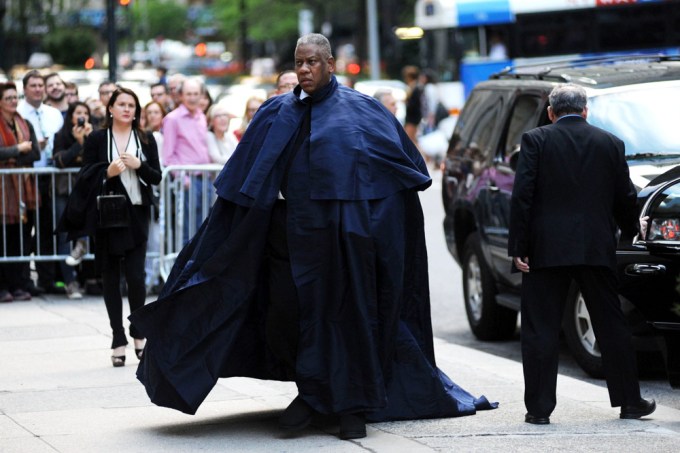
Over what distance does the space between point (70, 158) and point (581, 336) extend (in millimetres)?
5323

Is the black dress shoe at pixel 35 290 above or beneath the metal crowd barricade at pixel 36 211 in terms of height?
beneath

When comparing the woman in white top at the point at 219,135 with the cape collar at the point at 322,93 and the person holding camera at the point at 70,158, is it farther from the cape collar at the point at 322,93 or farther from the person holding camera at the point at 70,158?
the cape collar at the point at 322,93

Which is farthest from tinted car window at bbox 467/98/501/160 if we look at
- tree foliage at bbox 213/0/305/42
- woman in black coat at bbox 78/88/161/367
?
tree foliage at bbox 213/0/305/42

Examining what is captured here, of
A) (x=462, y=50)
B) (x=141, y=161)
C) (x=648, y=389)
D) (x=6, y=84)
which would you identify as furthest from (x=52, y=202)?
(x=462, y=50)

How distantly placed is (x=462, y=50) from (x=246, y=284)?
2669 cm

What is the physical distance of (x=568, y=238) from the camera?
726cm

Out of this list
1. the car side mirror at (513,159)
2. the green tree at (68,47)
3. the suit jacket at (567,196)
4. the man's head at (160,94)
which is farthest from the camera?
the green tree at (68,47)

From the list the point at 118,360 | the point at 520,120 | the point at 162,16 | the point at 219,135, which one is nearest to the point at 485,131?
the point at 520,120

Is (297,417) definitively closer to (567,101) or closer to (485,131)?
(567,101)

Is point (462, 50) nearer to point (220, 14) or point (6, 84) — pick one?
point (6, 84)

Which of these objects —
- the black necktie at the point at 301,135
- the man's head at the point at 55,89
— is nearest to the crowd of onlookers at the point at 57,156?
the man's head at the point at 55,89

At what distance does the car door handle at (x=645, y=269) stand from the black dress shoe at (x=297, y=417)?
8.14 feet

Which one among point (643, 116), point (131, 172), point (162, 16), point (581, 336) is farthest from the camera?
point (162, 16)

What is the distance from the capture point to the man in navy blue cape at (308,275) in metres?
6.75
